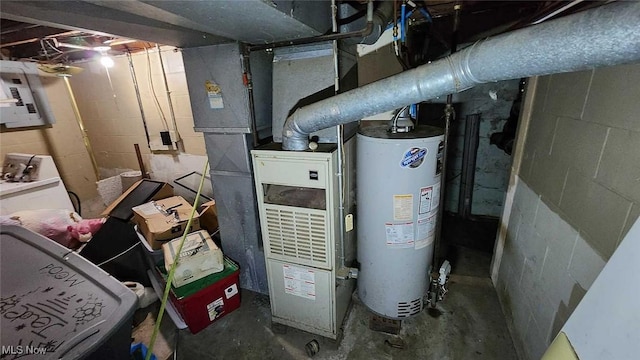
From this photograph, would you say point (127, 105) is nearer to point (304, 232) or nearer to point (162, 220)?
point (162, 220)

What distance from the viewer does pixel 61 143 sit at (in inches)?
129

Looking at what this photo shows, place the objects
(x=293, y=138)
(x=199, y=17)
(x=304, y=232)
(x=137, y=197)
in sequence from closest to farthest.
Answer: (x=199, y=17) → (x=293, y=138) → (x=304, y=232) → (x=137, y=197)

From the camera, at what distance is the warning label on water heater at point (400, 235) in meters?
1.60

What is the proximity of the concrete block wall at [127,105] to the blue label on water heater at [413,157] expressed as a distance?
2.27 meters

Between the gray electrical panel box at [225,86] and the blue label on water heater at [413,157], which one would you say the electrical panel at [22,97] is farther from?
the blue label on water heater at [413,157]

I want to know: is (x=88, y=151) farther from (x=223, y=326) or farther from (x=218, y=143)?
(x=223, y=326)

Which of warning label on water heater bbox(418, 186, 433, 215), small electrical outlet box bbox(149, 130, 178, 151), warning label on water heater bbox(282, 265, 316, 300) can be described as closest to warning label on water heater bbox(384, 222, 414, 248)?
warning label on water heater bbox(418, 186, 433, 215)

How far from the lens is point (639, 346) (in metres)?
0.60

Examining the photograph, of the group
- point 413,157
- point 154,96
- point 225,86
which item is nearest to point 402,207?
point 413,157

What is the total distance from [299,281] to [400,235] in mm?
708

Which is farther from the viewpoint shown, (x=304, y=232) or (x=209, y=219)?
(x=209, y=219)

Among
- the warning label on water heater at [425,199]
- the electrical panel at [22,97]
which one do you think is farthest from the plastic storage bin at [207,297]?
the electrical panel at [22,97]

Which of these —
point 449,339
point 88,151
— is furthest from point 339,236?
point 88,151

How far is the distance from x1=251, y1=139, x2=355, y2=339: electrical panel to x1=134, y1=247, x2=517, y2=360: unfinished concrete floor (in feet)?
0.40
